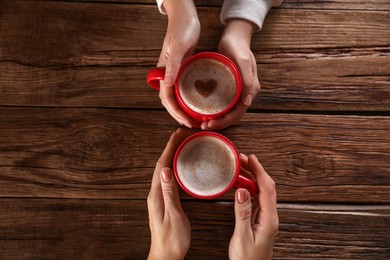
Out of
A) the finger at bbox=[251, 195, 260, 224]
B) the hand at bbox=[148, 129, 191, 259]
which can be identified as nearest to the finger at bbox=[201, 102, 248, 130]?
the hand at bbox=[148, 129, 191, 259]

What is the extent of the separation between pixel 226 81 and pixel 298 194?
38cm

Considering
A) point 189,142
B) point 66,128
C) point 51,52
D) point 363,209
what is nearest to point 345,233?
point 363,209

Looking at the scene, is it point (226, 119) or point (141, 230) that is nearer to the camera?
point (226, 119)

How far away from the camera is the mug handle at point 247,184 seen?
900 mm

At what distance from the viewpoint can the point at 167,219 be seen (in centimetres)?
99

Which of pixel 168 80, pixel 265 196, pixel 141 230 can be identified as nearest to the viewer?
pixel 168 80

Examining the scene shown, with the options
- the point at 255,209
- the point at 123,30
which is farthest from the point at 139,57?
the point at 255,209

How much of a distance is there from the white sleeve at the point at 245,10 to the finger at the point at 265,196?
1.20 ft

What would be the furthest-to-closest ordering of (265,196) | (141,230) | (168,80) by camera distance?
(141,230) < (265,196) < (168,80)

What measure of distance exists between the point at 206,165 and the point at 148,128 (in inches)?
9.0

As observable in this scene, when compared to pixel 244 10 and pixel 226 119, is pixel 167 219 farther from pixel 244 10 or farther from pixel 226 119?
pixel 244 10

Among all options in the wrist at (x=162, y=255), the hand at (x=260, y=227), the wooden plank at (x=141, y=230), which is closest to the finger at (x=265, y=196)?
the hand at (x=260, y=227)

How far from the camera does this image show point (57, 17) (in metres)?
1.12

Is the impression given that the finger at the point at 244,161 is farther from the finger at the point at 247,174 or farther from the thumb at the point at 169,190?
the thumb at the point at 169,190
